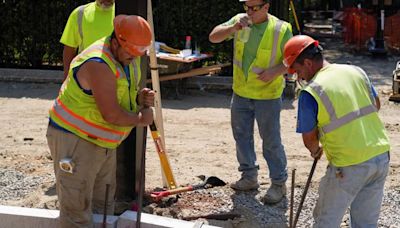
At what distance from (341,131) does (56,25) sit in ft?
31.3

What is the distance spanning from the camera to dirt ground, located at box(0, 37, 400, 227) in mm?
6961

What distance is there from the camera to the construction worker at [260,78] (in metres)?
5.86

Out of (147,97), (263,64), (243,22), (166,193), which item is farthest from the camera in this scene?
(166,193)

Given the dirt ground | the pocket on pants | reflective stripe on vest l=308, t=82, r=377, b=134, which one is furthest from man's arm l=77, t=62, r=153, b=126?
the dirt ground

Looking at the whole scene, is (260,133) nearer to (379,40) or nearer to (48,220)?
(48,220)

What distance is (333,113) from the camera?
426 centimetres

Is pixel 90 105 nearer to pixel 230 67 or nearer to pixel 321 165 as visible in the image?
pixel 321 165

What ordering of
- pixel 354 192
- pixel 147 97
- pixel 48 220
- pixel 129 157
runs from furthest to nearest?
pixel 129 157
pixel 48 220
pixel 147 97
pixel 354 192

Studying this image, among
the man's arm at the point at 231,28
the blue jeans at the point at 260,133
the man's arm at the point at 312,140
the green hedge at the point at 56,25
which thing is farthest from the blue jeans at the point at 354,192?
the green hedge at the point at 56,25

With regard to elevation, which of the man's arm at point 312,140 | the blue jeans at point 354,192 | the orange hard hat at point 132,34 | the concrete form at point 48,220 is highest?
the orange hard hat at point 132,34

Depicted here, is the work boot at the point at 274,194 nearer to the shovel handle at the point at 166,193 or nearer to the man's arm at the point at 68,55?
the shovel handle at the point at 166,193

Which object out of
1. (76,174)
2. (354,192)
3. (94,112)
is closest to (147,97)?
(94,112)

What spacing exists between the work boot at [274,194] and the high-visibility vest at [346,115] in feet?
5.73

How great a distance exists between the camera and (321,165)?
7.57 m
